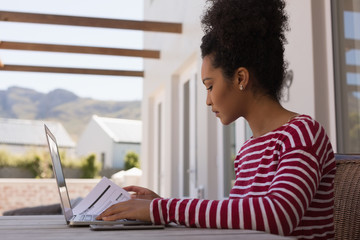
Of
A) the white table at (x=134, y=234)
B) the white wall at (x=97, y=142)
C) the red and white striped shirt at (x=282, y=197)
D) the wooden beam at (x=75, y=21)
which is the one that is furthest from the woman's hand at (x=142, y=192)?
the white wall at (x=97, y=142)

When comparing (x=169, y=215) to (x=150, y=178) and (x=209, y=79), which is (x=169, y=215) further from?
(x=150, y=178)

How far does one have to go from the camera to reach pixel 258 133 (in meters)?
1.52

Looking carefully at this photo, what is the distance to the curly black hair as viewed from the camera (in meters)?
1.42

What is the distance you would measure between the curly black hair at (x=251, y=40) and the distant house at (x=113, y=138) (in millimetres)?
→ 23501

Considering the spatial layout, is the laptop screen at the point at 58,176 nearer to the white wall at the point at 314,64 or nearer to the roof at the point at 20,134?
the white wall at the point at 314,64

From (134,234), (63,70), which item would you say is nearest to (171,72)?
(63,70)

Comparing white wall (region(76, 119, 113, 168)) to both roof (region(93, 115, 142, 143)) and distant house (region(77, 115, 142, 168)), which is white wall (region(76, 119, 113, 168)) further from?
roof (region(93, 115, 142, 143))

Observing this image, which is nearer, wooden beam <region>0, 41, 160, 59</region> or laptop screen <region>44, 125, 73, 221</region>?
laptop screen <region>44, 125, 73, 221</region>

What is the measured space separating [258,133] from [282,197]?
1.42ft

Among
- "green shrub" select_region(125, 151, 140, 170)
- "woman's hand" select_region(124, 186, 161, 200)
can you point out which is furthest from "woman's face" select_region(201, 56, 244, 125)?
"green shrub" select_region(125, 151, 140, 170)

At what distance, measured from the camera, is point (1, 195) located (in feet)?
38.6

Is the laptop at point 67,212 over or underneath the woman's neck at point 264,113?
underneath

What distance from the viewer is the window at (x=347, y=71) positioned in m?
2.85

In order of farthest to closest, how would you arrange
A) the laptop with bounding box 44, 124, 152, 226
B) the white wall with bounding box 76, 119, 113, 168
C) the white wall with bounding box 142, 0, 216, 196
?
the white wall with bounding box 76, 119, 113, 168 < the white wall with bounding box 142, 0, 216, 196 < the laptop with bounding box 44, 124, 152, 226
